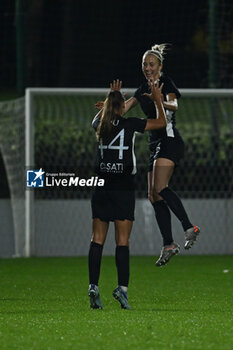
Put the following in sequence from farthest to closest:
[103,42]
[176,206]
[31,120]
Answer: [103,42], [31,120], [176,206]

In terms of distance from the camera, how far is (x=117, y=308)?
8.46 m

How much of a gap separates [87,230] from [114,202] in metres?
→ 7.30

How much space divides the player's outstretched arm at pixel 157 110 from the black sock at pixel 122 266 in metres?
1.03

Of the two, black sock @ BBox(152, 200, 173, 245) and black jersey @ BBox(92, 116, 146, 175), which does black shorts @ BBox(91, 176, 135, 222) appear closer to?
black jersey @ BBox(92, 116, 146, 175)

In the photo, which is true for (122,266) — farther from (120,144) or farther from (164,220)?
(164,220)

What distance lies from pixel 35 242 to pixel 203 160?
3171 millimetres

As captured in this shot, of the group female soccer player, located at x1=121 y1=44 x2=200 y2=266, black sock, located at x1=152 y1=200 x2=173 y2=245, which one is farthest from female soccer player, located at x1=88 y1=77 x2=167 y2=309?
black sock, located at x1=152 y1=200 x2=173 y2=245

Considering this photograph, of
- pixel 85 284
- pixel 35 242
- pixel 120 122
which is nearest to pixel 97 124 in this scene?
pixel 120 122

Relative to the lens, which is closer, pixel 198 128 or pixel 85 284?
pixel 85 284

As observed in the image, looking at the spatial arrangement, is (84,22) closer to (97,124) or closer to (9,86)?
(9,86)

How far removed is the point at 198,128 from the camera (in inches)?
655

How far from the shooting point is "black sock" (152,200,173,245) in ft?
30.6

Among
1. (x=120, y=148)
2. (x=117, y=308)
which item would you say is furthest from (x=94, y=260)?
(x=120, y=148)

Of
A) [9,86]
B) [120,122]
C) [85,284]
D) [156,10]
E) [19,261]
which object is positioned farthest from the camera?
[156,10]
